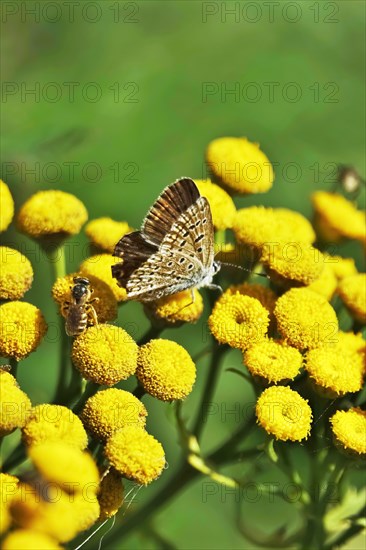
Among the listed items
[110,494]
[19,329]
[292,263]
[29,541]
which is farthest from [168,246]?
[29,541]

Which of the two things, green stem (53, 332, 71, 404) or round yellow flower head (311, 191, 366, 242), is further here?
round yellow flower head (311, 191, 366, 242)

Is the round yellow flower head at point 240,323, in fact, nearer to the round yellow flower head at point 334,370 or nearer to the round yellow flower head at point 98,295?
the round yellow flower head at point 334,370

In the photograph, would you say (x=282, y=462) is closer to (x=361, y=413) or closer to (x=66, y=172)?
(x=361, y=413)

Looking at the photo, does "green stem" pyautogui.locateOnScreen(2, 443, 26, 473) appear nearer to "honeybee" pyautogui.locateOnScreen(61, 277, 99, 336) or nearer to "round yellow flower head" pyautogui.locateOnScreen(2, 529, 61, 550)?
"honeybee" pyautogui.locateOnScreen(61, 277, 99, 336)

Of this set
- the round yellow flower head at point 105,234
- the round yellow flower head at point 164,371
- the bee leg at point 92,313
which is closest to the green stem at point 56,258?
the round yellow flower head at point 105,234

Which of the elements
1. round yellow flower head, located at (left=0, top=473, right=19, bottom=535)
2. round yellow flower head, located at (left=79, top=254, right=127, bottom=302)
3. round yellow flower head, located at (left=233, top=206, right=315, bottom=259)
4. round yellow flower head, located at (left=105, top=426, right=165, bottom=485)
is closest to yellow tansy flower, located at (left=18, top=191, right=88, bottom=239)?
round yellow flower head, located at (left=79, top=254, right=127, bottom=302)

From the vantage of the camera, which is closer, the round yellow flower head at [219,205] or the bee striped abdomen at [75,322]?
the bee striped abdomen at [75,322]
